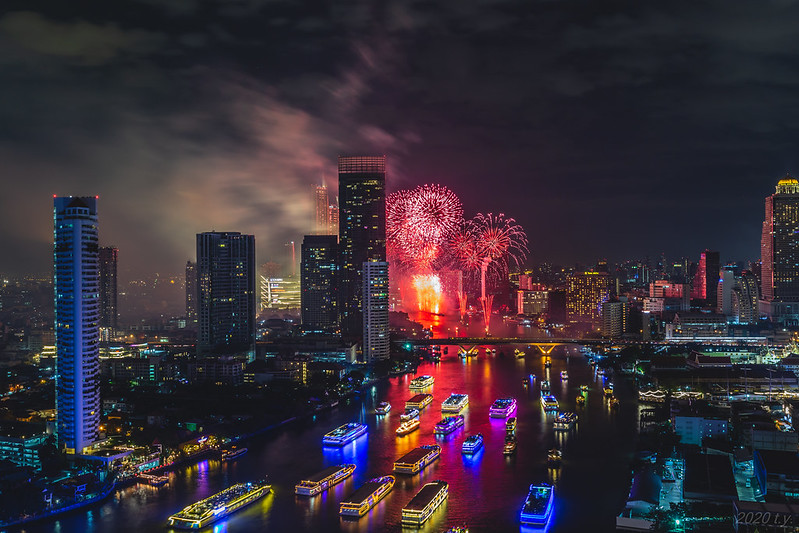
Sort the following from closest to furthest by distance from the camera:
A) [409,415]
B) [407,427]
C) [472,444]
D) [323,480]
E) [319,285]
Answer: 1. [323,480]
2. [472,444]
3. [407,427]
4. [409,415]
5. [319,285]

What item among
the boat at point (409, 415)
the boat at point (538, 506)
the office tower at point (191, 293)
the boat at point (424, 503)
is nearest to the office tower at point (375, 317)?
the boat at point (409, 415)

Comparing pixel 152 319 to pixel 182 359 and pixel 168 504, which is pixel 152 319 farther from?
pixel 168 504

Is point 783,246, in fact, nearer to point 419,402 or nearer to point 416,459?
point 419,402

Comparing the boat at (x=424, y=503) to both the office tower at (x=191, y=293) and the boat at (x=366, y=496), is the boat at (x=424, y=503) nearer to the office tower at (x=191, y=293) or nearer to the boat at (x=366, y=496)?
the boat at (x=366, y=496)

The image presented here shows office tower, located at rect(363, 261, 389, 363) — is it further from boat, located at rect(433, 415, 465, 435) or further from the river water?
boat, located at rect(433, 415, 465, 435)

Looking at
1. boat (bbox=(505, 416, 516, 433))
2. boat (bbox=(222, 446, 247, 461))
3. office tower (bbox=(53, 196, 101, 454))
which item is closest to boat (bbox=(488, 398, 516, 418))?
boat (bbox=(505, 416, 516, 433))

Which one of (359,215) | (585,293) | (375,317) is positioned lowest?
(375,317)

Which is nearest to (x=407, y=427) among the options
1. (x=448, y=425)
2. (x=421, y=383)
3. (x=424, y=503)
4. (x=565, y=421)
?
(x=448, y=425)
